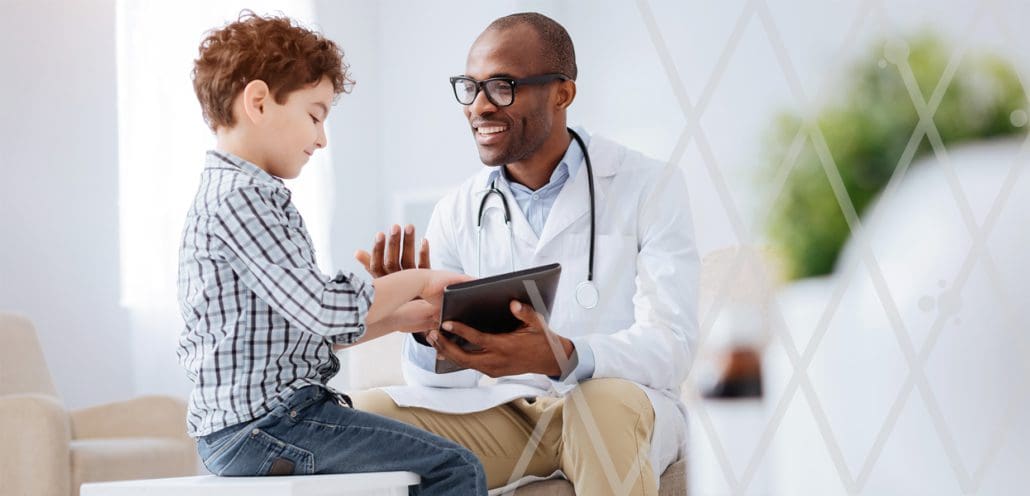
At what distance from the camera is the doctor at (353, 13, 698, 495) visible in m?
1.29

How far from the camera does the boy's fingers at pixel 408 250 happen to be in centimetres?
136

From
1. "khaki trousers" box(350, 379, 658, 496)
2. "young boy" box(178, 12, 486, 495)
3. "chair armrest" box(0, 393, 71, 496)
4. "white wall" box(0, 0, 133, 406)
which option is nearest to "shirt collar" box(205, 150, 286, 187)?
"young boy" box(178, 12, 486, 495)

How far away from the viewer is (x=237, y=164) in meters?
1.22

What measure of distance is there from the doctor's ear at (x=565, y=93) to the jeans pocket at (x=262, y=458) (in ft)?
2.39

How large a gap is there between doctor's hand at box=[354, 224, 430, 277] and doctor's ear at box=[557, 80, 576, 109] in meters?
0.38

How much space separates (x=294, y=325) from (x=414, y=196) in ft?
8.68

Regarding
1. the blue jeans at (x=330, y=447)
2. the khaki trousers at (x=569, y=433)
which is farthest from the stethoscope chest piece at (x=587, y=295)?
the blue jeans at (x=330, y=447)

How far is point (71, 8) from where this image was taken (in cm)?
314

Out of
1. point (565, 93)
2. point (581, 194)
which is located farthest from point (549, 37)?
point (581, 194)

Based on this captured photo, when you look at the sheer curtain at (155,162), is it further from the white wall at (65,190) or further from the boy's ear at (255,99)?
the boy's ear at (255,99)

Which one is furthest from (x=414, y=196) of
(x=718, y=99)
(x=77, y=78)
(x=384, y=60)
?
(x=718, y=99)

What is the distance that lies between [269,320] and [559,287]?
1.63 ft
